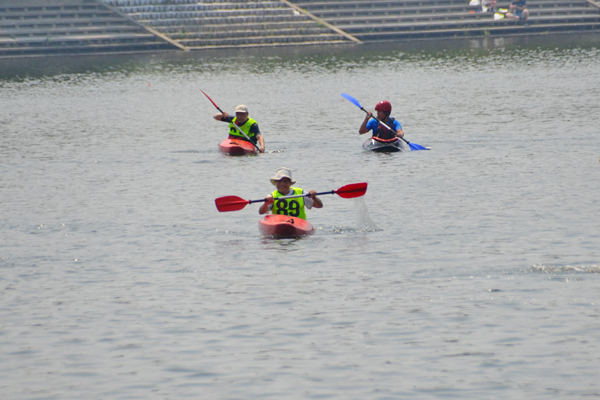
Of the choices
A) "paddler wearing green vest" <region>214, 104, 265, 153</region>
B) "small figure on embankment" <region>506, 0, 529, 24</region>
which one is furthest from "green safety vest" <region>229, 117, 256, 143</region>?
"small figure on embankment" <region>506, 0, 529, 24</region>

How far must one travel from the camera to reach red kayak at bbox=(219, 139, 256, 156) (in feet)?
70.4

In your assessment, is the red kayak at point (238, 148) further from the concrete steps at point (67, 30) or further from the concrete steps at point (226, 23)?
the concrete steps at point (226, 23)

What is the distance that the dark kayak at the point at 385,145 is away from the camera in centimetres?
2102

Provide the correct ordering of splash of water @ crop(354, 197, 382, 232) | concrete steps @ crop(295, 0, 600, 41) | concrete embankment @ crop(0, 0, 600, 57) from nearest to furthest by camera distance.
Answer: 1. splash of water @ crop(354, 197, 382, 232)
2. concrete embankment @ crop(0, 0, 600, 57)
3. concrete steps @ crop(295, 0, 600, 41)

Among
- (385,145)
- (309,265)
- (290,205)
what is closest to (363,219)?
(290,205)

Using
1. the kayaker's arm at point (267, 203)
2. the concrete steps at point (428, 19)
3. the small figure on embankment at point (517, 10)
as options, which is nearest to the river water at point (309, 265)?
the kayaker's arm at point (267, 203)

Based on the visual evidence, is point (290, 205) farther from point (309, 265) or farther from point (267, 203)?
point (309, 265)

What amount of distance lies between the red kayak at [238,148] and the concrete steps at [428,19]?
32.4 metres

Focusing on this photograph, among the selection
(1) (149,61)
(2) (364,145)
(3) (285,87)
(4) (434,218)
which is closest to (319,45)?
(1) (149,61)

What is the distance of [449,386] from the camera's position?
790 cm

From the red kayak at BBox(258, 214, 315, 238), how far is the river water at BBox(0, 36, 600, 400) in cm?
16

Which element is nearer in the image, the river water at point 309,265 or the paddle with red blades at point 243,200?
the river water at point 309,265

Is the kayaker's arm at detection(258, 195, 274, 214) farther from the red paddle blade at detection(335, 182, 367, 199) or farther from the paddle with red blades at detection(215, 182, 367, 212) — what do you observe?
the red paddle blade at detection(335, 182, 367, 199)

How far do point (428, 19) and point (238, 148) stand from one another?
1421 inches
